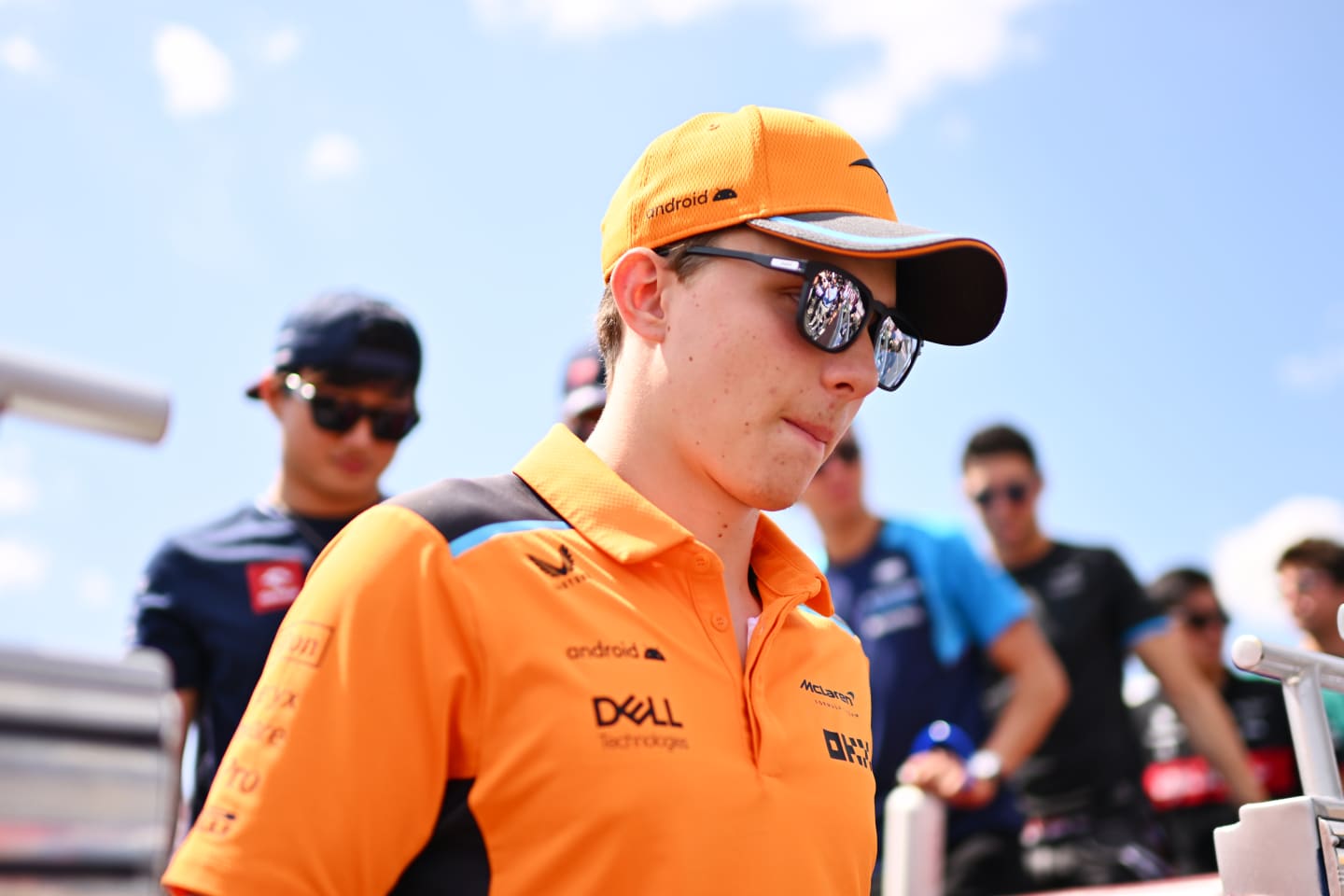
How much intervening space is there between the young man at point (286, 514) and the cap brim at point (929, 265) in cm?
194

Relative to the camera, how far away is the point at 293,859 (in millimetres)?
1466

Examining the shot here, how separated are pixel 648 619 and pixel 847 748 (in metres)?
0.39

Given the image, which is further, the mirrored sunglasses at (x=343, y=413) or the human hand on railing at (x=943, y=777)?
the human hand on railing at (x=943, y=777)

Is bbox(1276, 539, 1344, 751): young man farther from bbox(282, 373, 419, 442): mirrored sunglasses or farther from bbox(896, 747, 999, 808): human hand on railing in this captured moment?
bbox(282, 373, 419, 442): mirrored sunglasses

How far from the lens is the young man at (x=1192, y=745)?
6742 mm

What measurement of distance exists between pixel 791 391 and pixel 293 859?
891 millimetres

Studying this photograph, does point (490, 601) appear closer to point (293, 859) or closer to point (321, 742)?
point (321, 742)

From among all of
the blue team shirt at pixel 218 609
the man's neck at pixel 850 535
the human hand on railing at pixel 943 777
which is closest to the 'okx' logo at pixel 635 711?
the blue team shirt at pixel 218 609

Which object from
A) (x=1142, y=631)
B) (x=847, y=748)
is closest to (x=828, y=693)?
(x=847, y=748)

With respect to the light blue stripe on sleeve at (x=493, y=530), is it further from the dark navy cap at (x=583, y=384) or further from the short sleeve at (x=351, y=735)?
the dark navy cap at (x=583, y=384)

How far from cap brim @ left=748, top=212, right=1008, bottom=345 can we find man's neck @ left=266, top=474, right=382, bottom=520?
2.00 metres

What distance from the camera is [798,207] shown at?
2012 mm

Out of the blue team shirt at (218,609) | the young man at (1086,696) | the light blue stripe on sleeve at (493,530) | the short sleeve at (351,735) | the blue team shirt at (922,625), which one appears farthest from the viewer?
the young man at (1086,696)

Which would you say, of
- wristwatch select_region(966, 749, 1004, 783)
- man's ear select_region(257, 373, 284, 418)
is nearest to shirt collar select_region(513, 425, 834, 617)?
man's ear select_region(257, 373, 284, 418)
